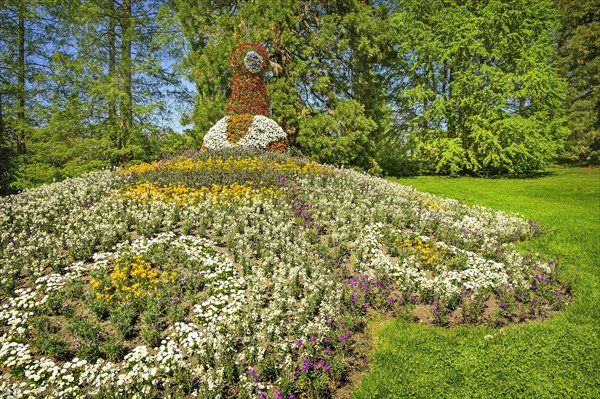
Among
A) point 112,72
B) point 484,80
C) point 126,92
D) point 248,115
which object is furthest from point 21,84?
point 484,80

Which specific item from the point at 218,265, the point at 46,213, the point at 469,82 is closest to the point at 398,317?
the point at 218,265

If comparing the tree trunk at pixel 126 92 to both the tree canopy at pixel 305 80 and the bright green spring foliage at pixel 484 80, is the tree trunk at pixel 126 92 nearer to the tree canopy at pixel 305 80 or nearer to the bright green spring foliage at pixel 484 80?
the tree canopy at pixel 305 80

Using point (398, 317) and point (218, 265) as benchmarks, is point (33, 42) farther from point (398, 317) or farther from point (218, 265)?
point (398, 317)

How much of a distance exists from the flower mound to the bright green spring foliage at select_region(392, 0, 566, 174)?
12028mm

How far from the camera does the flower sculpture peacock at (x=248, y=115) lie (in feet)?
42.8

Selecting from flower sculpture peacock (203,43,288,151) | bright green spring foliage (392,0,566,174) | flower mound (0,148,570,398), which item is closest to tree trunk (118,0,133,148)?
flower sculpture peacock (203,43,288,151)

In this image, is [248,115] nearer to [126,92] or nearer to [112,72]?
[126,92]

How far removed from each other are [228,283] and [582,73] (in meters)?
38.9

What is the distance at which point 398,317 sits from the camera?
195 inches

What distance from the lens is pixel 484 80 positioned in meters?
19.0

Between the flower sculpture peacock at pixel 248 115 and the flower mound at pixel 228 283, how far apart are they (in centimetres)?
432

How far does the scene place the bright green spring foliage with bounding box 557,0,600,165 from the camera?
2898cm

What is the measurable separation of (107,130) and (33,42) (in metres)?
5.32

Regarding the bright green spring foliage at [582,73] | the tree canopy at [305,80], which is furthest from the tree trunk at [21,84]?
the bright green spring foliage at [582,73]
